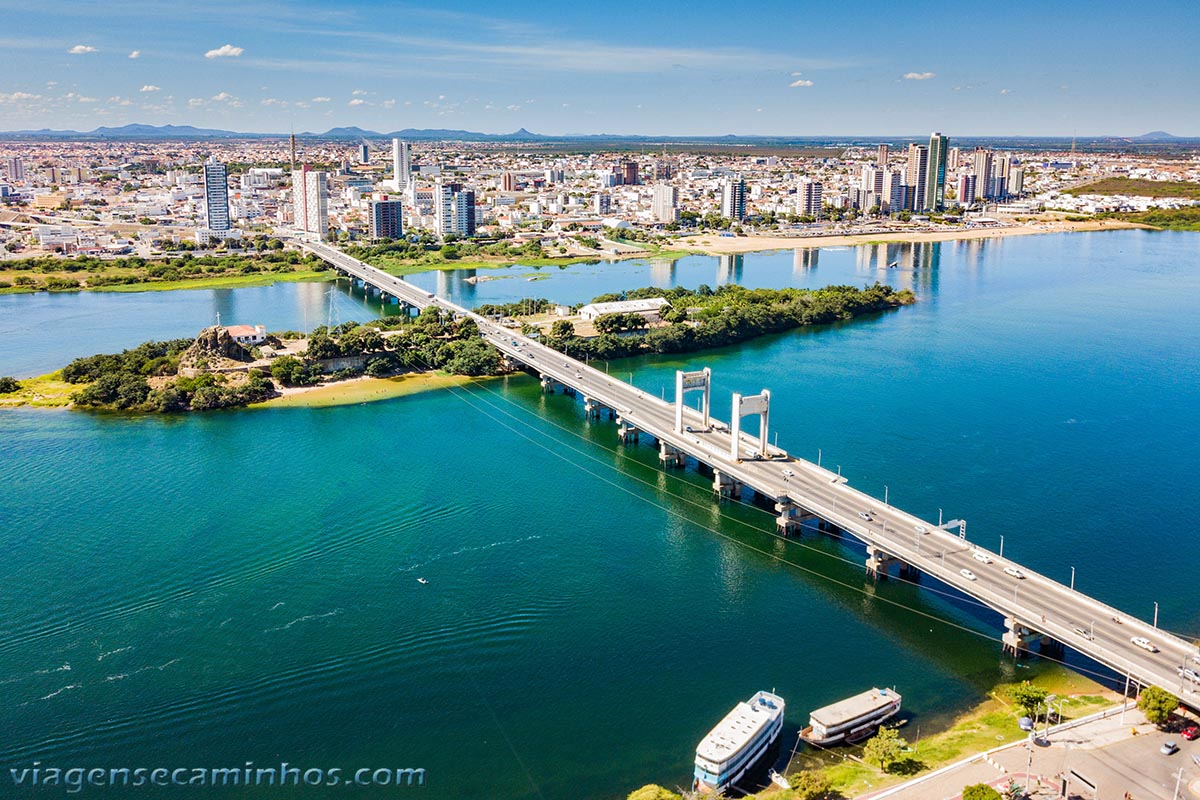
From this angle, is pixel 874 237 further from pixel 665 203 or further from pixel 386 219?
pixel 386 219

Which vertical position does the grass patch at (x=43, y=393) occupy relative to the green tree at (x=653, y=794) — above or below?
above

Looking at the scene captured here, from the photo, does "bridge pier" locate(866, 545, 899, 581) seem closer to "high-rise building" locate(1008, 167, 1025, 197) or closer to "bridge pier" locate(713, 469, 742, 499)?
"bridge pier" locate(713, 469, 742, 499)

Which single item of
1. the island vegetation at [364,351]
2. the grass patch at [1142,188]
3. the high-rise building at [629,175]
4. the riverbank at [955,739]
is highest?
the high-rise building at [629,175]

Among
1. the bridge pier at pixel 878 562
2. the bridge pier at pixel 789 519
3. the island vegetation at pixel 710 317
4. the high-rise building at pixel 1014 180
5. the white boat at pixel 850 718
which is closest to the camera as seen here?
the white boat at pixel 850 718

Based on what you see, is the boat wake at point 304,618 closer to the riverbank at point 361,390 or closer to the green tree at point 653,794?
the green tree at point 653,794

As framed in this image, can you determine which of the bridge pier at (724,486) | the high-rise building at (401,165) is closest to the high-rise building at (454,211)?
the high-rise building at (401,165)

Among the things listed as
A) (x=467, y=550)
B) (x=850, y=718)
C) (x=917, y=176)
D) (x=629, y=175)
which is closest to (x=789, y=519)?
(x=467, y=550)

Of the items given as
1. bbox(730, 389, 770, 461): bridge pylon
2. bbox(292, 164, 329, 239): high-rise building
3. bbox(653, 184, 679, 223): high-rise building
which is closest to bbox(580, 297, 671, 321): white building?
bbox(730, 389, 770, 461): bridge pylon
